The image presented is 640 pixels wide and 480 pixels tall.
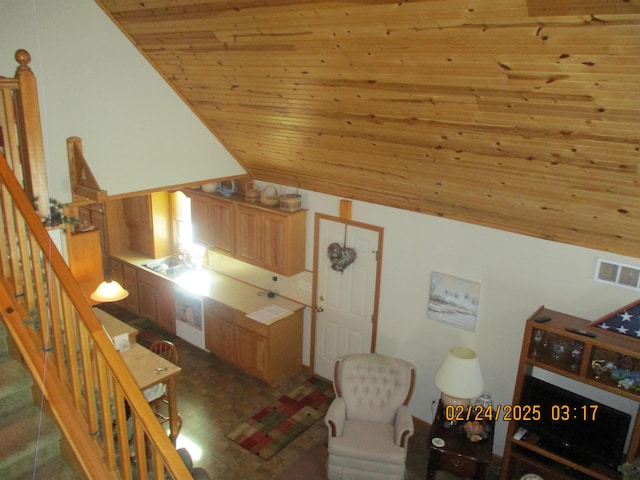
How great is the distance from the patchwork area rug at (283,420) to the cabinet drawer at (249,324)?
0.79 metres

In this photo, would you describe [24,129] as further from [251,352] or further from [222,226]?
[251,352]

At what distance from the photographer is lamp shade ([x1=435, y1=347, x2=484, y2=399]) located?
170 inches

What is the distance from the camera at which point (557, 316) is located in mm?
4102

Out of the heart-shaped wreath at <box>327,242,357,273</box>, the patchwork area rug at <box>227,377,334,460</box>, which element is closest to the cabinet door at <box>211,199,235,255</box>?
the heart-shaped wreath at <box>327,242,357,273</box>

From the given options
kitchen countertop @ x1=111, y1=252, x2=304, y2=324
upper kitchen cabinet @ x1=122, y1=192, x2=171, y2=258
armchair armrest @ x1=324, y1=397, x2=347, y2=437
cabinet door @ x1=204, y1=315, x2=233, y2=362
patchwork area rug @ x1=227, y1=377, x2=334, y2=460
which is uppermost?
upper kitchen cabinet @ x1=122, y1=192, x2=171, y2=258

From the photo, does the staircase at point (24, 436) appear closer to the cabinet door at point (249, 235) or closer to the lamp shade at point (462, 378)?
the lamp shade at point (462, 378)

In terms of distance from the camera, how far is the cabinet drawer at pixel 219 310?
6.17m

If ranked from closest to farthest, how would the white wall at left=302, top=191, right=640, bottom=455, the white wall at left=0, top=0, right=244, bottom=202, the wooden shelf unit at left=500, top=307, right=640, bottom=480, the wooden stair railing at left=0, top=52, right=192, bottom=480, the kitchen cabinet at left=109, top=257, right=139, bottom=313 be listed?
the wooden stair railing at left=0, top=52, right=192, bottom=480
the wooden shelf unit at left=500, top=307, right=640, bottom=480
the white wall at left=0, top=0, right=244, bottom=202
the white wall at left=302, top=191, right=640, bottom=455
the kitchen cabinet at left=109, top=257, right=139, bottom=313

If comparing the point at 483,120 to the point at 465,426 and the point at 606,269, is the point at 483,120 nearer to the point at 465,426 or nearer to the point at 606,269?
the point at 606,269

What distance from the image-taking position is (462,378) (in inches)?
171

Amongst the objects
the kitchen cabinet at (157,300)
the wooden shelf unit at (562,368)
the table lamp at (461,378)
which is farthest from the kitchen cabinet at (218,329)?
the wooden shelf unit at (562,368)

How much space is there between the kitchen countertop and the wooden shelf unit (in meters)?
2.78

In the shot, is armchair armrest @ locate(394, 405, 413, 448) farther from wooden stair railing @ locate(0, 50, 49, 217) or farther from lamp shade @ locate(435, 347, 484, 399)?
wooden stair railing @ locate(0, 50, 49, 217)

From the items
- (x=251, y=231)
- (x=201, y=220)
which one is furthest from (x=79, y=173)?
(x=201, y=220)
